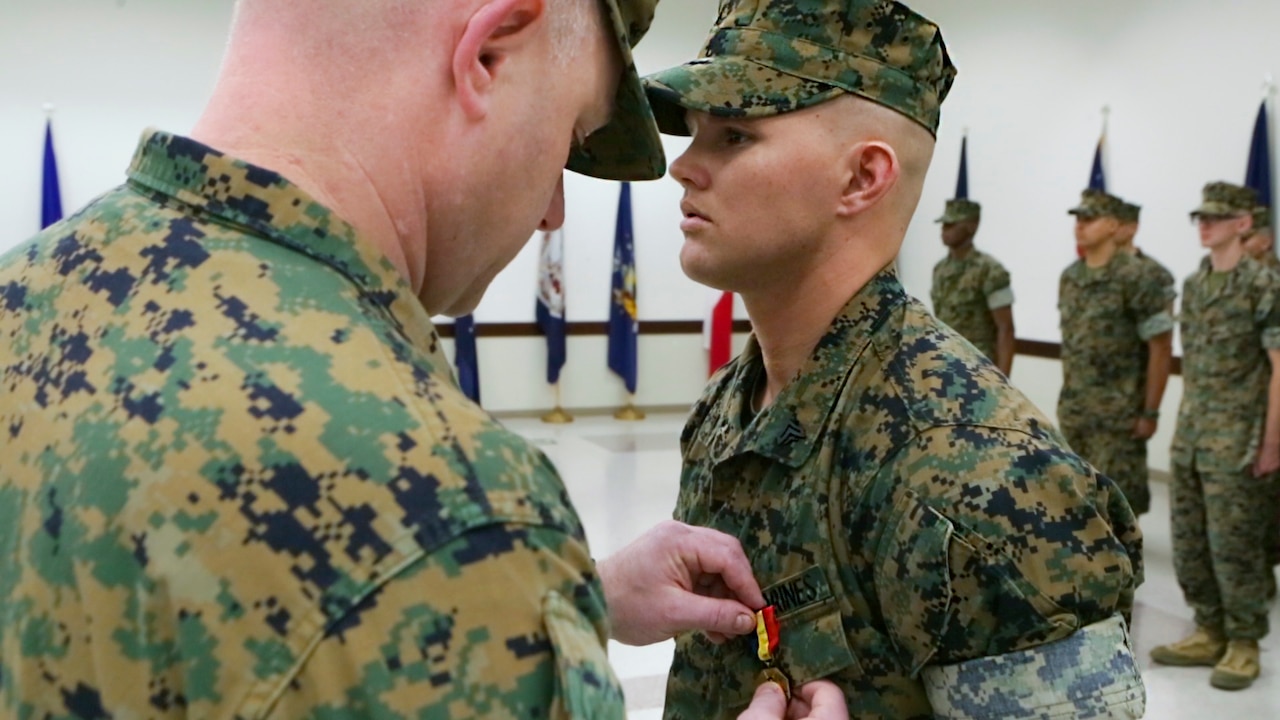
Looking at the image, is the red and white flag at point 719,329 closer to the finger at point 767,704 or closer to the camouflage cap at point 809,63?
the camouflage cap at point 809,63

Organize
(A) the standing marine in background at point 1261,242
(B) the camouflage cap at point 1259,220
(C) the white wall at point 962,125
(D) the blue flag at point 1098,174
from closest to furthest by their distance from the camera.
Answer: (A) the standing marine in background at point 1261,242 → (B) the camouflage cap at point 1259,220 → (C) the white wall at point 962,125 → (D) the blue flag at point 1098,174

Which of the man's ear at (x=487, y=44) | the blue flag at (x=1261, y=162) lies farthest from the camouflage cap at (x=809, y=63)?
the blue flag at (x=1261, y=162)

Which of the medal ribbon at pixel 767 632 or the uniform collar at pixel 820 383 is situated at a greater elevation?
the uniform collar at pixel 820 383

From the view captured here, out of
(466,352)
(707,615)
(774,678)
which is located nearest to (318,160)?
(707,615)

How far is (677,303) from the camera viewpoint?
900 centimetres

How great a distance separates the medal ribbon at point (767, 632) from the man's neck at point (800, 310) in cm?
29

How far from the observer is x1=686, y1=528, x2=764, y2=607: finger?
1.13 metres

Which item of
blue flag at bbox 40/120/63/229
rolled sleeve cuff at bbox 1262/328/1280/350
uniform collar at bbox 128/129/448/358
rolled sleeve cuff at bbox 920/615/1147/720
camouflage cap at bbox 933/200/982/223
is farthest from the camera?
blue flag at bbox 40/120/63/229

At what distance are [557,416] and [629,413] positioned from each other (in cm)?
64

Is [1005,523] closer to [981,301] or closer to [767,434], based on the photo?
[767,434]

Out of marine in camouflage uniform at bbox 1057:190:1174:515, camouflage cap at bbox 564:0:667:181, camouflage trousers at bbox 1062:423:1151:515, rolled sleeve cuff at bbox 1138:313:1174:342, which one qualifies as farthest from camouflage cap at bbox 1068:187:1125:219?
camouflage cap at bbox 564:0:667:181

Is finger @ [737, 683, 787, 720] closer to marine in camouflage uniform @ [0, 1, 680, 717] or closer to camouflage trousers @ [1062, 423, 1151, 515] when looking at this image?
marine in camouflage uniform @ [0, 1, 680, 717]

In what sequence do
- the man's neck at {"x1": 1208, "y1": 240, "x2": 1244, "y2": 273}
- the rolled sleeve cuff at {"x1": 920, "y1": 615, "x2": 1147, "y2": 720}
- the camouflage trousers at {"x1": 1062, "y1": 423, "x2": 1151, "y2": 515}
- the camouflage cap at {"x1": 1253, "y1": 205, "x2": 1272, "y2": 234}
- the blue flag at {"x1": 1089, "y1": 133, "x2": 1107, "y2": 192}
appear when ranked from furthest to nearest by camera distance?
the blue flag at {"x1": 1089, "y1": 133, "x2": 1107, "y2": 192}, the camouflage trousers at {"x1": 1062, "y1": 423, "x2": 1151, "y2": 515}, the camouflage cap at {"x1": 1253, "y1": 205, "x2": 1272, "y2": 234}, the man's neck at {"x1": 1208, "y1": 240, "x2": 1244, "y2": 273}, the rolled sleeve cuff at {"x1": 920, "y1": 615, "x2": 1147, "y2": 720}

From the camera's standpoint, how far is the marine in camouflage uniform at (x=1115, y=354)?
179 inches
